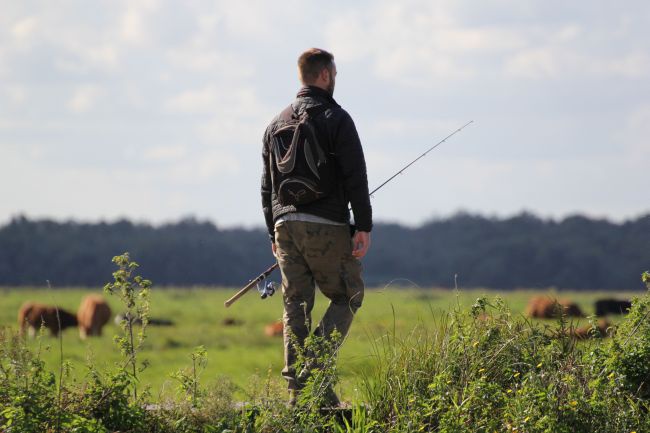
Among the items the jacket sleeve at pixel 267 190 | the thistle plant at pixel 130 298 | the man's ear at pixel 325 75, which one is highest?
the man's ear at pixel 325 75

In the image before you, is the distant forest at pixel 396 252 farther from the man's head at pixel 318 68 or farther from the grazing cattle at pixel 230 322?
the man's head at pixel 318 68

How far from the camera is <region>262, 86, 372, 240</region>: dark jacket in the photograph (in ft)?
26.5

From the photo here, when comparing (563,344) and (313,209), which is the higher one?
(313,209)

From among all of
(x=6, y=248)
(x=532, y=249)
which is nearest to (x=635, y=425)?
(x=6, y=248)

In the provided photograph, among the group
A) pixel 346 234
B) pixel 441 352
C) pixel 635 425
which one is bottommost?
pixel 635 425

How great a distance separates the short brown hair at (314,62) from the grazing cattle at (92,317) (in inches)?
1310

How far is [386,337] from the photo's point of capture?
8508 mm

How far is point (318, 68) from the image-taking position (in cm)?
833

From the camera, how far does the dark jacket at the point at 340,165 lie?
8078 millimetres

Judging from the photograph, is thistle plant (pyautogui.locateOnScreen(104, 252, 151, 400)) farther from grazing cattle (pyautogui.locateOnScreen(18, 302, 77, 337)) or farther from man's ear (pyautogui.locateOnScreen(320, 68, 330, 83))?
grazing cattle (pyautogui.locateOnScreen(18, 302, 77, 337))

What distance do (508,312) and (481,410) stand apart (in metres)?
→ 1.14

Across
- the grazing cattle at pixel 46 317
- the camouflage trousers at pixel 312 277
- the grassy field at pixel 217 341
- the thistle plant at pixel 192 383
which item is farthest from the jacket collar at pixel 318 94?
the grazing cattle at pixel 46 317

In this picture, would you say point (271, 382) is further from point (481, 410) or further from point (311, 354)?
point (481, 410)

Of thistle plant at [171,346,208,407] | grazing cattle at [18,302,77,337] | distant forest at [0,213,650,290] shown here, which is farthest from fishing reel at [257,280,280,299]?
distant forest at [0,213,650,290]
